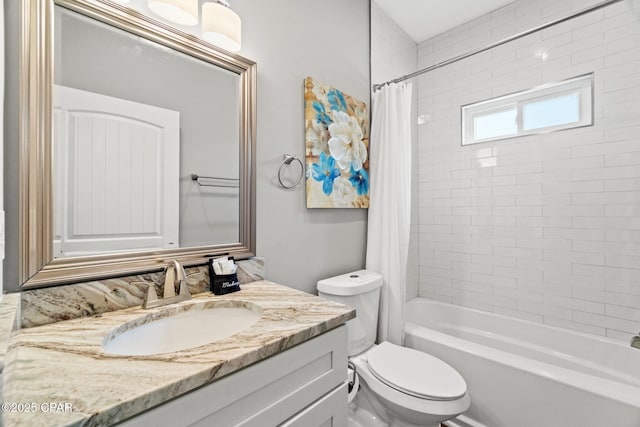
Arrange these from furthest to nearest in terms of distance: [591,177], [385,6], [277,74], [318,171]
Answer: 1. [385,6]
2. [591,177]
3. [318,171]
4. [277,74]

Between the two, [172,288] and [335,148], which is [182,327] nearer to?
[172,288]

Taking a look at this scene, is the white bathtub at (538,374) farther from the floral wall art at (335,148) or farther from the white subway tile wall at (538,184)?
the floral wall art at (335,148)

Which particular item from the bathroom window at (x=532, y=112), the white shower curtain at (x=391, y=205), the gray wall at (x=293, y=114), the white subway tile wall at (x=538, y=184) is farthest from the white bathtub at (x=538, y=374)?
the bathroom window at (x=532, y=112)

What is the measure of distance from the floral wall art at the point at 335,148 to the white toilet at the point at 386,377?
1.62ft

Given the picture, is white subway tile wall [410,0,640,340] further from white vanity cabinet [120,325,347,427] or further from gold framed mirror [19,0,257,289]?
gold framed mirror [19,0,257,289]

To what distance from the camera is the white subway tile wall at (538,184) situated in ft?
5.71

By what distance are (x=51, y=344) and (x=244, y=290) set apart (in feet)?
1.92

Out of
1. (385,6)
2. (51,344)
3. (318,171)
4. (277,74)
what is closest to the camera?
(51,344)

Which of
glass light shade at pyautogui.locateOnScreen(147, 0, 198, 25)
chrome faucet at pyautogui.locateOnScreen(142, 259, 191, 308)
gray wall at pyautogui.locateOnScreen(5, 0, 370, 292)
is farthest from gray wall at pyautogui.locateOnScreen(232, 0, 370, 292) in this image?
chrome faucet at pyautogui.locateOnScreen(142, 259, 191, 308)

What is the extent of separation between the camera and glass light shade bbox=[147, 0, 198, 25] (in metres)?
0.99

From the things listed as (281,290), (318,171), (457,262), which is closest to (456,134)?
(457,262)

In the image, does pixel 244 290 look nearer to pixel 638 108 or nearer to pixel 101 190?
pixel 101 190

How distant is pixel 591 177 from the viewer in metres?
1.83

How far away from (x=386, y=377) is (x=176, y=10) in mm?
1721
